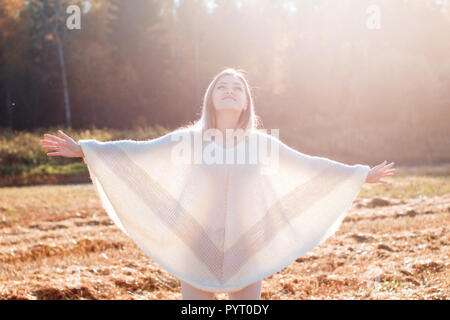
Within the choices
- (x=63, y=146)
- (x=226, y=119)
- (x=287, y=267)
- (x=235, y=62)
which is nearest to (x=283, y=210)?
(x=226, y=119)

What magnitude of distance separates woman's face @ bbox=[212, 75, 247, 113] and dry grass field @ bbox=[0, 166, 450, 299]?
1831 mm

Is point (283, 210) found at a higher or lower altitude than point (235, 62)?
lower

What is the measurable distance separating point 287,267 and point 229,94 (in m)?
2.40

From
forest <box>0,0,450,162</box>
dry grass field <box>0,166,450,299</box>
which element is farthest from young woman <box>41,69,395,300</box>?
forest <box>0,0,450,162</box>

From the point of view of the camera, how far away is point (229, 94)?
2555 mm

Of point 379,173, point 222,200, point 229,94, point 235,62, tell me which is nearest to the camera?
point 222,200

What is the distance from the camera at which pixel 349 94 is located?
23.3 m

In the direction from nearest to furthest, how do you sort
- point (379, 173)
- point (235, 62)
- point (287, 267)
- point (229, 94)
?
point (229, 94)
point (379, 173)
point (287, 267)
point (235, 62)

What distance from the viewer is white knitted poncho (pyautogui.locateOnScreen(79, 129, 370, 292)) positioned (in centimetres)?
244

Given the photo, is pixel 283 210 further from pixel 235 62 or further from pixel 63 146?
pixel 235 62

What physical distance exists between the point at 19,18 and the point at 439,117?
21.6 metres

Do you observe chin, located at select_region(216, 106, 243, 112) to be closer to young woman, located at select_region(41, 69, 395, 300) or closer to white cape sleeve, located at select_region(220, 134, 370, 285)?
young woman, located at select_region(41, 69, 395, 300)
